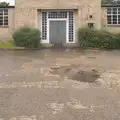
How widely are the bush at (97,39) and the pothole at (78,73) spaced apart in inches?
465

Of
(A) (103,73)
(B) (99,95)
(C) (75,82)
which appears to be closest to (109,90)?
(B) (99,95)

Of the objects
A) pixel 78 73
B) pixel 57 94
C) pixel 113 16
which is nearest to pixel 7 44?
pixel 113 16

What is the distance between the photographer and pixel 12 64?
59.3ft

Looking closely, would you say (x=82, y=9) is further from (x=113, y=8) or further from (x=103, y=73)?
(x=103, y=73)

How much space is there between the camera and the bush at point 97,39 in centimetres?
2823

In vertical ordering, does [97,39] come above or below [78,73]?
above

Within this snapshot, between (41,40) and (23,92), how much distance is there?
2036 centimetres

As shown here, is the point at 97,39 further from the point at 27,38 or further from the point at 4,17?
the point at 4,17

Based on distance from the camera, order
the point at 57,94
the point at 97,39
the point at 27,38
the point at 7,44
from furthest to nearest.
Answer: the point at 7,44
the point at 27,38
the point at 97,39
the point at 57,94

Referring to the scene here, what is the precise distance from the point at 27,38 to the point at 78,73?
1420 cm

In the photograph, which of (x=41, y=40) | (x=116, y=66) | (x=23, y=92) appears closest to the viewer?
(x=23, y=92)

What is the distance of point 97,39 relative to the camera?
93.8 feet

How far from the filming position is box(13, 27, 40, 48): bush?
1131 inches

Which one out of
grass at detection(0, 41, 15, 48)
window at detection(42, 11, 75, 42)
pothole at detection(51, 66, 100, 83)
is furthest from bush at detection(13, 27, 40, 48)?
pothole at detection(51, 66, 100, 83)
